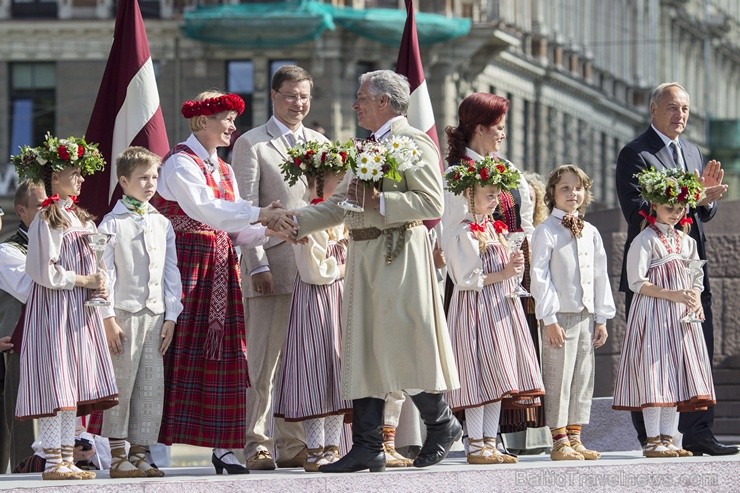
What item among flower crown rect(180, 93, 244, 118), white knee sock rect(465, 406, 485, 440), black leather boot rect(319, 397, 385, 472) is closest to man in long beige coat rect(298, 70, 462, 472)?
black leather boot rect(319, 397, 385, 472)

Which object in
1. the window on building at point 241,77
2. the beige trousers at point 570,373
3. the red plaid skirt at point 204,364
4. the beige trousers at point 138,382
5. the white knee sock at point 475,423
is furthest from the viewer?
the window on building at point 241,77

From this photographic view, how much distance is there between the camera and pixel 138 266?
10.6 meters

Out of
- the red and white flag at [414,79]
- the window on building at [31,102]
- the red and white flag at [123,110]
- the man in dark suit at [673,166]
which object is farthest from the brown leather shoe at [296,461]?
the window on building at [31,102]

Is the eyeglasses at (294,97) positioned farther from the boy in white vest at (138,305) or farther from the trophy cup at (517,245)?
the trophy cup at (517,245)

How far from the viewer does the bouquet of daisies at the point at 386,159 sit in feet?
34.1

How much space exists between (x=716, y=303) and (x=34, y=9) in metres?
29.3

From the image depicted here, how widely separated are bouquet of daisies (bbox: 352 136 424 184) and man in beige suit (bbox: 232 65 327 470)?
1.04 metres

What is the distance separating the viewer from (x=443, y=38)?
42.2 meters

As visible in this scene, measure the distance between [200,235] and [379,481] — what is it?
1725 millimetres

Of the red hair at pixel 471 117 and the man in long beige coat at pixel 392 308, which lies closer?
the man in long beige coat at pixel 392 308

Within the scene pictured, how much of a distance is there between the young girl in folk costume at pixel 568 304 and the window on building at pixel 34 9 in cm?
3270

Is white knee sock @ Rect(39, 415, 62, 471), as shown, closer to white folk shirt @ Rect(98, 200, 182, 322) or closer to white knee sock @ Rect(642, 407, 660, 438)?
white folk shirt @ Rect(98, 200, 182, 322)

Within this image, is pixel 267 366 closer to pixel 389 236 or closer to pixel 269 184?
pixel 269 184

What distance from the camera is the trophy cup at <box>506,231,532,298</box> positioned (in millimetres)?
11424
